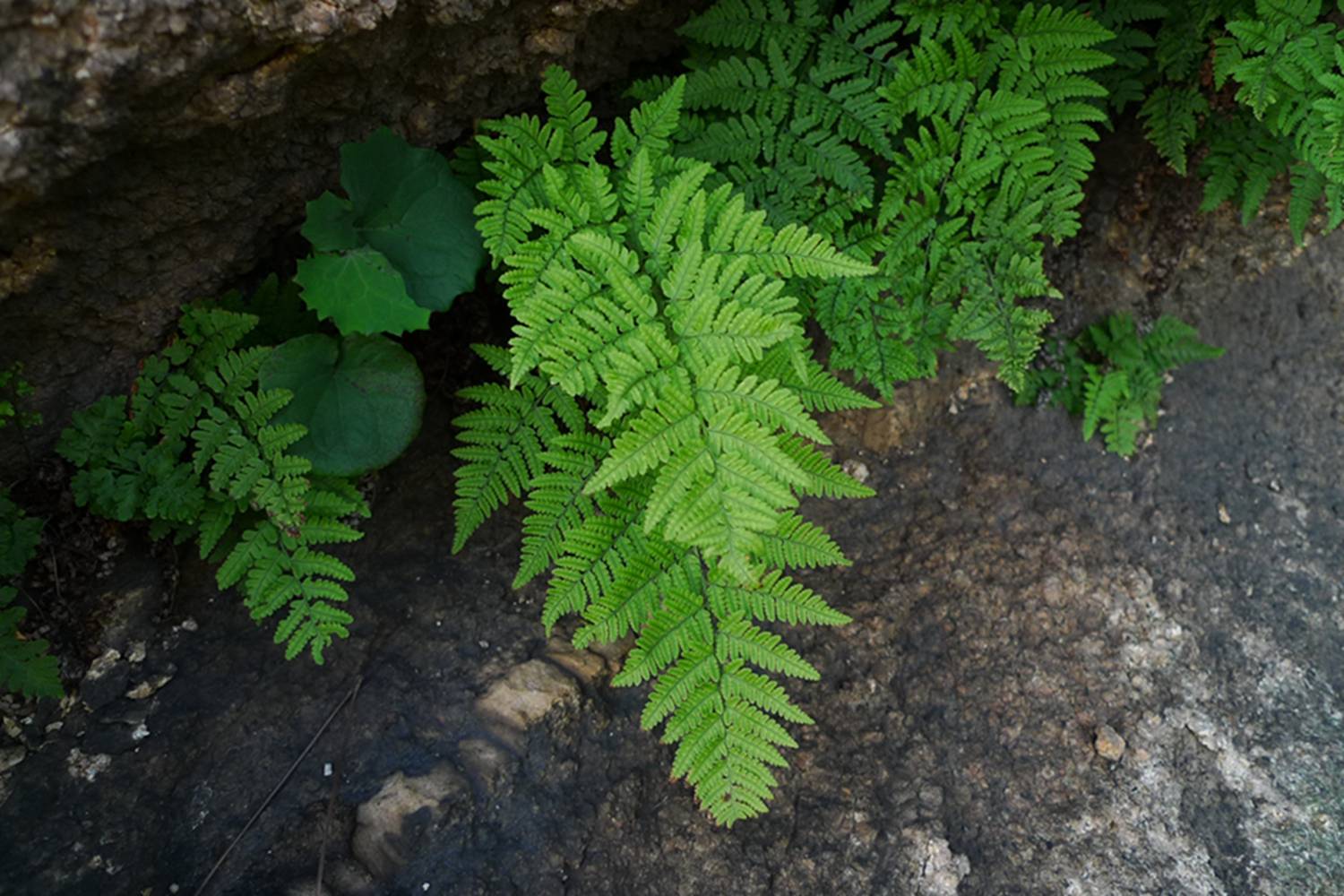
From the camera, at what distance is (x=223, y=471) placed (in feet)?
9.04

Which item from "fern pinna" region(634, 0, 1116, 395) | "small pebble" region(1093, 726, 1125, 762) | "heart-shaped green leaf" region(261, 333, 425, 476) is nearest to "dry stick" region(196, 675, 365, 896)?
"heart-shaped green leaf" region(261, 333, 425, 476)

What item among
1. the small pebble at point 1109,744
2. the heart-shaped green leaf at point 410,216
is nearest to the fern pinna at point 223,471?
the heart-shaped green leaf at point 410,216

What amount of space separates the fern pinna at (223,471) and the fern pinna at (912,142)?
4.93 feet

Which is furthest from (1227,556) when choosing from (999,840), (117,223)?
(117,223)

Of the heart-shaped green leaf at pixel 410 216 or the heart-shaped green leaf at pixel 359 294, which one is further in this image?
the heart-shaped green leaf at pixel 410 216

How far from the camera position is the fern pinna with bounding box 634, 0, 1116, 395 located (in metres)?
3.11

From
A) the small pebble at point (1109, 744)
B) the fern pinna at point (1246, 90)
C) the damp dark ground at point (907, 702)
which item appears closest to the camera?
the damp dark ground at point (907, 702)

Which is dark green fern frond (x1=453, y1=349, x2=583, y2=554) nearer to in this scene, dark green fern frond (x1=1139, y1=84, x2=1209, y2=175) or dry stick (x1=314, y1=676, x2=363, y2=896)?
dry stick (x1=314, y1=676, x2=363, y2=896)

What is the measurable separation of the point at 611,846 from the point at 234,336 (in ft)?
5.92

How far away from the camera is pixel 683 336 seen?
8.48 feet

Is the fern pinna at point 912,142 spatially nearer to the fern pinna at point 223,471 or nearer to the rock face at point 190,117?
the rock face at point 190,117

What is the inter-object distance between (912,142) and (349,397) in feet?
6.19

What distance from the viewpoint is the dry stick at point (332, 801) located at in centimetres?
262

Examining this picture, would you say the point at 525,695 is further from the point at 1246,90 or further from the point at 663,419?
the point at 1246,90
